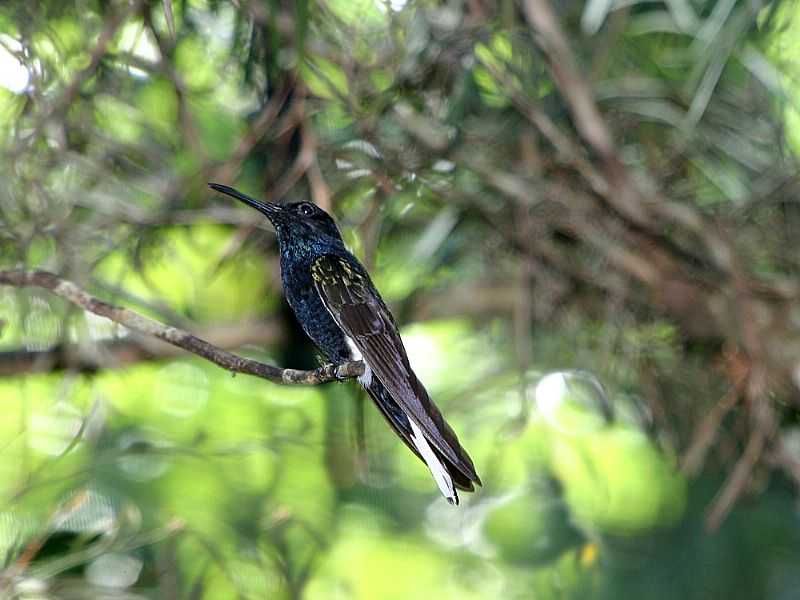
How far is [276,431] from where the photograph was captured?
15.5 feet

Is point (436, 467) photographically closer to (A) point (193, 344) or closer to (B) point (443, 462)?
(B) point (443, 462)

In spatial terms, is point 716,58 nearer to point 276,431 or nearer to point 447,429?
point 447,429

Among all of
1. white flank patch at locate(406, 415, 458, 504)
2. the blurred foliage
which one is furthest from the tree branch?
the blurred foliage

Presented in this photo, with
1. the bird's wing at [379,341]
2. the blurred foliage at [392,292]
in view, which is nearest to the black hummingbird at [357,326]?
the bird's wing at [379,341]

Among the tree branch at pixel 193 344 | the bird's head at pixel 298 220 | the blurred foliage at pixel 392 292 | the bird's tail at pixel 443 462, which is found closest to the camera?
the bird's tail at pixel 443 462

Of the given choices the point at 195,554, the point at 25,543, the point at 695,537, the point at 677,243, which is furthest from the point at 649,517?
the point at 25,543

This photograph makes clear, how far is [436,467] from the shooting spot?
2.04 metres

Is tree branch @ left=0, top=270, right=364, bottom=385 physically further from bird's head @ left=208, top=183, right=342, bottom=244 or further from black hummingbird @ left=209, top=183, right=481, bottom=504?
bird's head @ left=208, top=183, right=342, bottom=244

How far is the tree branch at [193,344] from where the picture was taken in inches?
82.7

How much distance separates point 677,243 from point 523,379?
1059 millimetres

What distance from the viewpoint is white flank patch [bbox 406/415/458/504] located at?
2.00 m

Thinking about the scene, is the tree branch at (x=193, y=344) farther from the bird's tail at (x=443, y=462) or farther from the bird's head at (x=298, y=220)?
the bird's head at (x=298, y=220)

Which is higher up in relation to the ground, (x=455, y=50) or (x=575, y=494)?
(x=455, y=50)

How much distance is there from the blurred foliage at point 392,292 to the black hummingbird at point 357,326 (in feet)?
1.31
